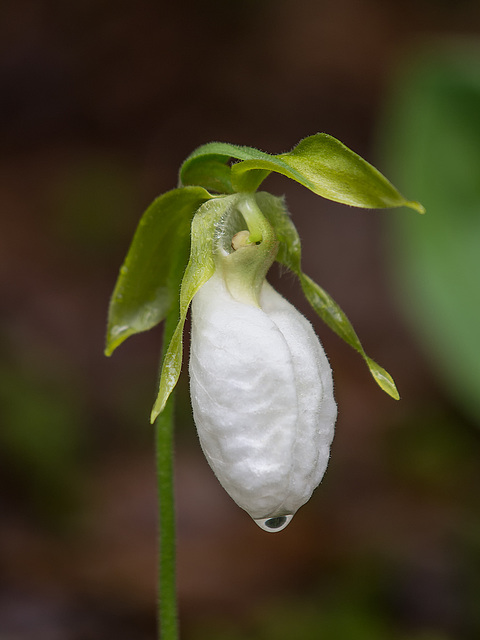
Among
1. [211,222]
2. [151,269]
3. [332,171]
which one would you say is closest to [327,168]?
[332,171]

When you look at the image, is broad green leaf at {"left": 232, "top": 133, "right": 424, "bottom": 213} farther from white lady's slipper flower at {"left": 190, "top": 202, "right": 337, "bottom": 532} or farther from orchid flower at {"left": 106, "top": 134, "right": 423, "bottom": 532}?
white lady's slipper flower at {"left": 190, "top": 202, "right": 337, "bottom": 532}

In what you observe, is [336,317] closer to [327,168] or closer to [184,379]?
[327,168]

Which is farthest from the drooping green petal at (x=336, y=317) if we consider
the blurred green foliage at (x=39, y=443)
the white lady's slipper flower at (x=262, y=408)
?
the blurred green foliage at (x=39, y=443)

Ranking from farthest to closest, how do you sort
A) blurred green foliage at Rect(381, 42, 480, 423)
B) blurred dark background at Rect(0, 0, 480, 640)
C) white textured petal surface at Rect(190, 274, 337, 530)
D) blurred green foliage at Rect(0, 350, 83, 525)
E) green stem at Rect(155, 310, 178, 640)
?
blurred green foliage at Rect(0, 350, 83, 525) → blurred dark background at Rect(0, 0, 480, 640) → blurred green foliage at Rect(381, 42, 480, 423) → green stem at Rect(155, 310, 178, 640) → white textured petal surface at Rect(190, 274, 337, 530)

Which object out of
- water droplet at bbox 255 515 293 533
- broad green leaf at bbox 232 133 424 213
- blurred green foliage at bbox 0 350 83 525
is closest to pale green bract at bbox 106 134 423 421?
broad green leaf at bbox 232 133 424 213

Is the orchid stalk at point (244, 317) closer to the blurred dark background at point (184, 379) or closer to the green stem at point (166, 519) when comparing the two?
the green stem at point (166, 519)

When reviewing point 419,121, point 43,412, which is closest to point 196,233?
point 419,121

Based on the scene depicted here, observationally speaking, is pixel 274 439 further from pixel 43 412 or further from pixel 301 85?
pixel 301 85
